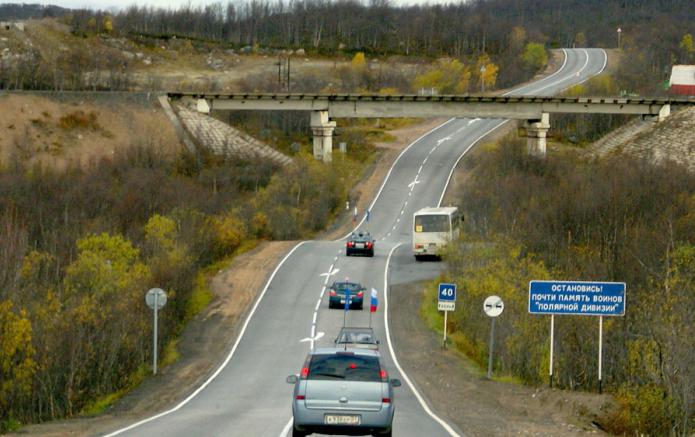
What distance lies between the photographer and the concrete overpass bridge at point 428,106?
94312 mm

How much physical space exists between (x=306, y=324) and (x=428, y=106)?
1997 inches

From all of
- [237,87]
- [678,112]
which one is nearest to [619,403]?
[678,112]

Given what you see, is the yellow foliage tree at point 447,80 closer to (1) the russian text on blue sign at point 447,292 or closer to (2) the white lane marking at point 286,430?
(1) the russian text on blue sign at point 447,292

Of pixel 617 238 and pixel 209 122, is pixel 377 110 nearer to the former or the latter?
pixel 209 122

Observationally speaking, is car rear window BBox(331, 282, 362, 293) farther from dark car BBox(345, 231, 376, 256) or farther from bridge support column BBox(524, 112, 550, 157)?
bridge support column BBox(524, 112, 550, 157)

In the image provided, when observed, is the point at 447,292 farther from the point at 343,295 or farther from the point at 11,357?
the point at 11,357

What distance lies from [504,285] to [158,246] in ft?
67.3

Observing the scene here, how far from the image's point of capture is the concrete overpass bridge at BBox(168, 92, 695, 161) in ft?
309

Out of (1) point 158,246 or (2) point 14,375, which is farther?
(1) point 158,246

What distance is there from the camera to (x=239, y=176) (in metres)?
91.0

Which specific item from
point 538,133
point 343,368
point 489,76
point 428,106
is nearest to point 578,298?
point 343,368

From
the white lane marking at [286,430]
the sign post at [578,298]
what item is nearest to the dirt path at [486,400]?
the sign post at [578,298]

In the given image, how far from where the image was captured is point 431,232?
2490 inches

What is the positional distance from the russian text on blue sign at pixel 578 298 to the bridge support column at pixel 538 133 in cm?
6694
